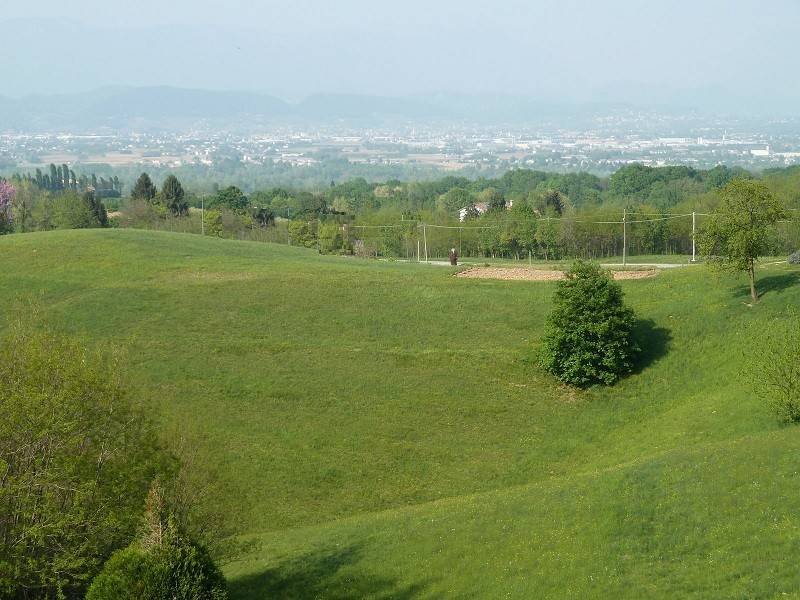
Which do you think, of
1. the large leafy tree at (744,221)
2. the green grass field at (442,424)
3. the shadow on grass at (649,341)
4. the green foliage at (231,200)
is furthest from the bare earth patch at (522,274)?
the green foliage at (231,200)

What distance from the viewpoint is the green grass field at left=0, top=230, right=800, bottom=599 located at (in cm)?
2342

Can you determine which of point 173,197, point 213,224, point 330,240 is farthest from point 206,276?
point 173,197

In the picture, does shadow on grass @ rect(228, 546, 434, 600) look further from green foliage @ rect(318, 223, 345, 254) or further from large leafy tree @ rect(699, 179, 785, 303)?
green foliage @ rect(318, 223, 345, 254)

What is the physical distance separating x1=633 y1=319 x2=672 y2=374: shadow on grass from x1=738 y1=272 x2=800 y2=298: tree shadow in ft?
15.2

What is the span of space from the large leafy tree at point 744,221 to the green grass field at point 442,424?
2989 millimetres

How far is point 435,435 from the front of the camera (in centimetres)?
3956

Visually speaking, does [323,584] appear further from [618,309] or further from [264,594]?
[618,309]

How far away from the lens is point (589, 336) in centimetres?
4394

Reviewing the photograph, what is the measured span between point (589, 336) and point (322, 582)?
22191 mm

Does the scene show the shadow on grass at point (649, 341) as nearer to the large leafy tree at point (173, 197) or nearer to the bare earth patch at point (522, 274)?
the bare earth patch at point (522, 274)

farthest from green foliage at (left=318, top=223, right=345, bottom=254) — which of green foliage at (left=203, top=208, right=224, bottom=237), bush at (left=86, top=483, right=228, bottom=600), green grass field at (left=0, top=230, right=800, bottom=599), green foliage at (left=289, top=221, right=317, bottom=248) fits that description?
bush at (left=86, top=483, right=228, bottom=600)

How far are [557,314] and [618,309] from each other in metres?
2.82

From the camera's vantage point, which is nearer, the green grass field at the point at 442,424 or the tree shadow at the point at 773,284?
the green grass field at the point at 442,424

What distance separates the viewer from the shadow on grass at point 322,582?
79.1 feet
